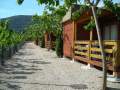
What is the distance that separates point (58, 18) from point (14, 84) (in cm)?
2802

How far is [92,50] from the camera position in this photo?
725 inches

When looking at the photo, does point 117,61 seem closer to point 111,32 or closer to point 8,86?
point 8,86

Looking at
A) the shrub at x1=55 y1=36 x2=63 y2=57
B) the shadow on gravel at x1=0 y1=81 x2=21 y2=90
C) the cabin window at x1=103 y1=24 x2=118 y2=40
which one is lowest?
the shadow on gravel at x1=0 y1=81 x2=21 y2=90

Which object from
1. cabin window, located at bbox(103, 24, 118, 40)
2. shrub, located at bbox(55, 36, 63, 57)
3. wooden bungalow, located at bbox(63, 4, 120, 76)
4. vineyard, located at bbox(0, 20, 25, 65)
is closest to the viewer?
wooden bungalow, located at bbox(63, 4, 120, 76)

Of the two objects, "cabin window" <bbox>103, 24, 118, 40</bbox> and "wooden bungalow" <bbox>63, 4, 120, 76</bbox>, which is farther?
"cabin window" <bbox>103, 24, 118, 40</bbox>

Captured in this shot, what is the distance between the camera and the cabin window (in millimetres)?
20016

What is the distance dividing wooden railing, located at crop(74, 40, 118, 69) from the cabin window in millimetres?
1535

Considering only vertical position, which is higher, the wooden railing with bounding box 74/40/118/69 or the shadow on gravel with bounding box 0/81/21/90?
the wooden railing with bounding box 74/40/118/69

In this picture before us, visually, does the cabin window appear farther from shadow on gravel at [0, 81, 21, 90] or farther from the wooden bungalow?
shadow on gravel at [0, 81, 21, 90]

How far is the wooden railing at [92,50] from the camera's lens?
15.0 m

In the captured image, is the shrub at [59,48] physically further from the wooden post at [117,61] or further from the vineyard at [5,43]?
the wooden post at [117,61]

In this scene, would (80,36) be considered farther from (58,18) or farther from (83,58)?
(58,18)

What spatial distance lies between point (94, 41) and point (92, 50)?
54 centimetres

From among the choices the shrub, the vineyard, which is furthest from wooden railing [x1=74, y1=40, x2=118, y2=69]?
the shrub
